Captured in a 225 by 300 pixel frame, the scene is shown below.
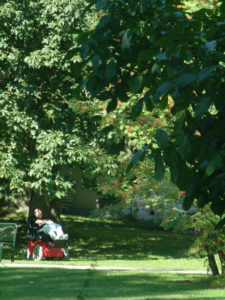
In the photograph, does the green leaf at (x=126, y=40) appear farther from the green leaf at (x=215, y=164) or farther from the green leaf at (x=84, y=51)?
the green leaf at (x=215, y=164)

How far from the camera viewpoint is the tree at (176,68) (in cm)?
345

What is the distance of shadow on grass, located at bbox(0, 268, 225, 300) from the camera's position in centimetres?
891

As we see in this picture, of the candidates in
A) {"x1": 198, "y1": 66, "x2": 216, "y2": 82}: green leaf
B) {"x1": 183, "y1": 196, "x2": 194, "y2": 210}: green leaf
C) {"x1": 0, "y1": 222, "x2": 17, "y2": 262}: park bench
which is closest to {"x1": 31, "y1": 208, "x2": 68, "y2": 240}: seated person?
{"x1": 0, "y1": 222, "x2": 17, "y2": 262}: park bench

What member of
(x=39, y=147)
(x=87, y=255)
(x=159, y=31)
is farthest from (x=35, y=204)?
(x=159, y=31)

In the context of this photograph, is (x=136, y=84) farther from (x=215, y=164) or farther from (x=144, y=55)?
(x=215, y=164)

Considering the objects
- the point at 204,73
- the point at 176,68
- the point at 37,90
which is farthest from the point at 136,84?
the point at 37,90

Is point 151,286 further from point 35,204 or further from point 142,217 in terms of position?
point 142,217

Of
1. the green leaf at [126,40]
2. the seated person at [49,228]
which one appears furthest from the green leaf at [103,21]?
the seated person at [49,228]

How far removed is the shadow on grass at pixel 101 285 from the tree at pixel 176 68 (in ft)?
14.1

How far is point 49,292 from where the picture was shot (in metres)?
9.21

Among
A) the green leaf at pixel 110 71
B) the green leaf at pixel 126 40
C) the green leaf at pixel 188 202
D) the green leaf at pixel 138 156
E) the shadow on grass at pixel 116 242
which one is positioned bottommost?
the shadow on grass at pixel 116 242

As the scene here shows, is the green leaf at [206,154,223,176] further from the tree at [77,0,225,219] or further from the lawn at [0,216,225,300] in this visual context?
the lawn at [0,216,225,300]

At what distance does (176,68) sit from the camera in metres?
3.46

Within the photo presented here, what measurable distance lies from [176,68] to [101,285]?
7.19 meters
